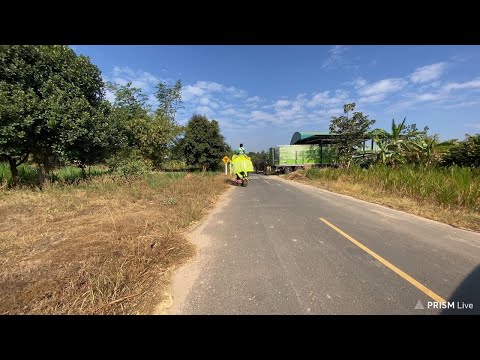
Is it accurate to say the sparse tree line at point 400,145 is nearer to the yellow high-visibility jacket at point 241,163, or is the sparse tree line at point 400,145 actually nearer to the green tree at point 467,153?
the green tree at point 467,153

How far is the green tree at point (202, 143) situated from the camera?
28344 mm

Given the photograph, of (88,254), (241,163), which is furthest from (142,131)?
(88,254)

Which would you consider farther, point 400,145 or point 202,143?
point 202,143

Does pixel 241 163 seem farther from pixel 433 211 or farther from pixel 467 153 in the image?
pixel 467 153

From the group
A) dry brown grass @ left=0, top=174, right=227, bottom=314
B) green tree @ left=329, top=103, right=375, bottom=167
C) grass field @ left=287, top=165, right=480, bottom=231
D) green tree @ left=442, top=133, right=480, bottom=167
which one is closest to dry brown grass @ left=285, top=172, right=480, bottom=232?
grass field @ left=287, top=165, right=480, bottom=231

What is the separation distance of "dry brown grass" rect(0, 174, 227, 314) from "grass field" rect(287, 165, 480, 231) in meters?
7.46

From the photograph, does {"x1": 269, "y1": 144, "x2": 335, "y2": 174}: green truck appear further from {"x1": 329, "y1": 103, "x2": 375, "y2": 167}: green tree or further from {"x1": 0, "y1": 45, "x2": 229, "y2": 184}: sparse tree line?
{"x1": 0, "y1": 45, "x2": 229, "y2": 184}: sparse tree line

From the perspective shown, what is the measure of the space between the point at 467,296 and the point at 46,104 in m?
13.4

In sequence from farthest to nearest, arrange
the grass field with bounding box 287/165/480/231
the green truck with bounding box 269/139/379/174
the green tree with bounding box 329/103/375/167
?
the green truck with bounding box 269/139/379/174 → the green tree with bounding box 329/103/375/167 → the grass field with bounding box 287/165/480/231

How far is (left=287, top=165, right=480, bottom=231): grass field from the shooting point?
7.21 metres

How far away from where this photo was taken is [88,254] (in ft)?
12.3

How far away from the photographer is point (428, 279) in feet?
11.0
